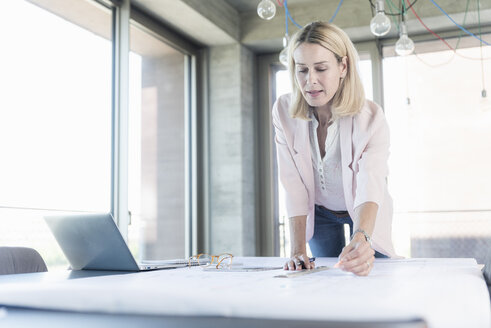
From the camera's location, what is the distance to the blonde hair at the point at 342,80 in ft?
5.28

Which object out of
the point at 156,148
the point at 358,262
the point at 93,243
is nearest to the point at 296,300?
the point at 358,262

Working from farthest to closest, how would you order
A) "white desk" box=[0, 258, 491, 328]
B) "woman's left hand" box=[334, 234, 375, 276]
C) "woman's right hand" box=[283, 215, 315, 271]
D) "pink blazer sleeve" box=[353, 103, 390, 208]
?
"pink blazer sleeve" box=[353, 103, 390, 208] → "woman's right hand" box=[283, 215, 315, 271] → "woman's left hand" box=[334, 234, 375, 276] → "white desk" box=[0, 258, 491, 328]

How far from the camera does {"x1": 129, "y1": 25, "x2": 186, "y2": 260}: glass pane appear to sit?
156 inches

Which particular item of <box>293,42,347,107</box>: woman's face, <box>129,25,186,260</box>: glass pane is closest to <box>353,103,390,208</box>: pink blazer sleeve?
<box>293,42,347,107</box>: woman's face

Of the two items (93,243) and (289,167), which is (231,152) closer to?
(289,167)

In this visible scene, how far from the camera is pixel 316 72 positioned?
1.61m

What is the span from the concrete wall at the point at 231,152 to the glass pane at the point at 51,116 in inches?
48.4

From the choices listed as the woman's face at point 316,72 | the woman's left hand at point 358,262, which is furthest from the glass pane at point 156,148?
the woman's left hand at point 358,262

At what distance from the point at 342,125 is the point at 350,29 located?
9.42ft

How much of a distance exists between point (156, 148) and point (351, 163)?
277 centimetres

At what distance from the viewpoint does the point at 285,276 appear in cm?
97

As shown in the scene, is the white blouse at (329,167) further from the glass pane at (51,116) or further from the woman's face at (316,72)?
the glass pane at (51,116)

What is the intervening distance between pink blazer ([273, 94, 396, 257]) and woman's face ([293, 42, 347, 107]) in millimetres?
106

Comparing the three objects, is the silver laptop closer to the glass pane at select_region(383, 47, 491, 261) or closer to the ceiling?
the ceiling
